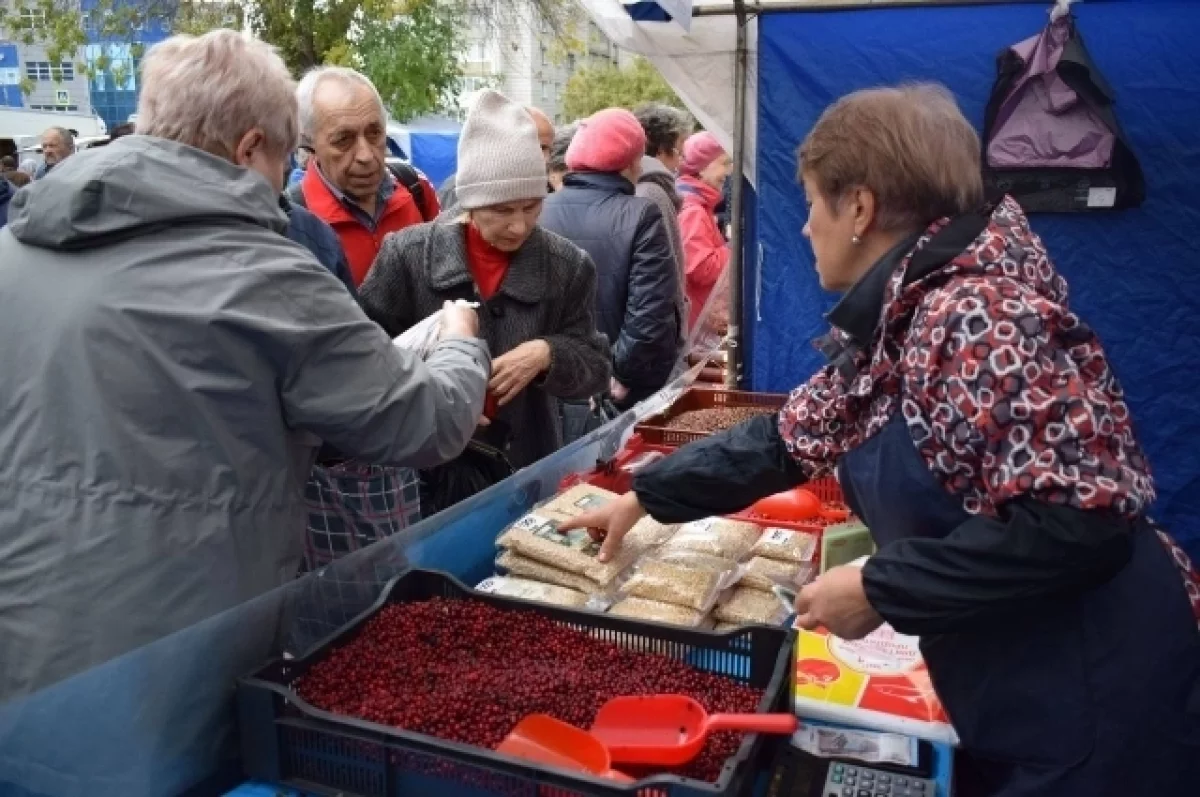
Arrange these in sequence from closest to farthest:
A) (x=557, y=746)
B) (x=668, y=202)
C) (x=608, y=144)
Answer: (x=557, y=746)
(x=608, y=144)
(x=668, y=202)

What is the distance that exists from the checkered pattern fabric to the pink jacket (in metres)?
2.97

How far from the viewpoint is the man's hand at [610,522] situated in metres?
1.97

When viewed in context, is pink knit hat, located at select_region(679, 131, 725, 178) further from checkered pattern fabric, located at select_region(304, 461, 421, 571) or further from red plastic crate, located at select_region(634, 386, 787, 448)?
checkered pattern fabric, located at select_region(304, 461, 421, 571)

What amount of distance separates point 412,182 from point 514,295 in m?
1.26

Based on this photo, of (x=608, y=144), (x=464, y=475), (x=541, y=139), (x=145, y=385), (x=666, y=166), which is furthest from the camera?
(x=666, y=166)

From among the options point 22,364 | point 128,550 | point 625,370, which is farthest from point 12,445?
point 625,370

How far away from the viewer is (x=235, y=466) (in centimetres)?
149

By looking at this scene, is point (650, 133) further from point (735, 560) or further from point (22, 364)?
point (22, 364)

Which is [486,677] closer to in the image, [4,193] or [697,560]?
[697,560]

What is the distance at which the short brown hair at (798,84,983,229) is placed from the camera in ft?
4.56

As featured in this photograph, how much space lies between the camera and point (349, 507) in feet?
6.69

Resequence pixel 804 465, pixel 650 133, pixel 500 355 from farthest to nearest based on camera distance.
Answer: pixel 650 133, pixel 500 355, pixel 804 465

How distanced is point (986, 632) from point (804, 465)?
428mm

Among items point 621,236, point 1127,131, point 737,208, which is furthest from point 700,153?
point 1127,131
